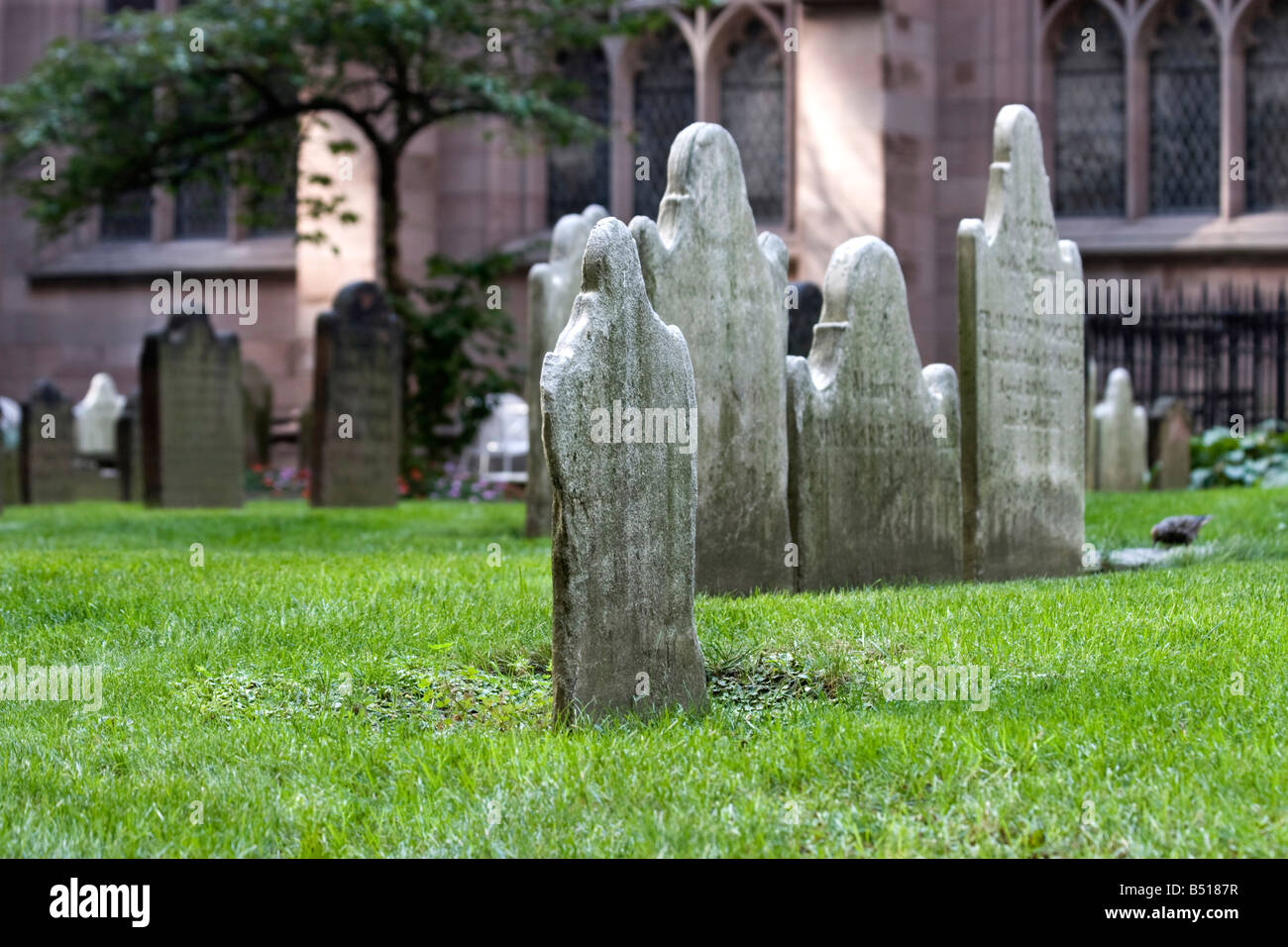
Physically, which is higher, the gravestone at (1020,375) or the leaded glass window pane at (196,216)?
the leaded glass window pane at (196,216)

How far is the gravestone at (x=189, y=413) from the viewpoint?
1423 centimetres

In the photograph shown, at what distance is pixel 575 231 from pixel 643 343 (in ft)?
23.0

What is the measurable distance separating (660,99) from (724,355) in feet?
51.1

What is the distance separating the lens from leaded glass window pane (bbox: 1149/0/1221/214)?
70.7 ft

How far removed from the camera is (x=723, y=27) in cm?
2184

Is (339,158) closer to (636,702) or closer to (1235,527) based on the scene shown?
(1235,527)

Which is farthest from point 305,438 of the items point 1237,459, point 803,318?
point 1237,459

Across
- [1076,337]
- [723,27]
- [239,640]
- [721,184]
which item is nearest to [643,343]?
[239,640]

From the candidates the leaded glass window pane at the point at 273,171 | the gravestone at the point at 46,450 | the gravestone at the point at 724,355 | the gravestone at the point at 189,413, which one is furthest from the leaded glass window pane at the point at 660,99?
the gravestone at the point at 724,355

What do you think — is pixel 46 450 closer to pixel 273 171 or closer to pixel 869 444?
pixel 273 171

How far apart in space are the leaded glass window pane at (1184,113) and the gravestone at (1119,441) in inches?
231

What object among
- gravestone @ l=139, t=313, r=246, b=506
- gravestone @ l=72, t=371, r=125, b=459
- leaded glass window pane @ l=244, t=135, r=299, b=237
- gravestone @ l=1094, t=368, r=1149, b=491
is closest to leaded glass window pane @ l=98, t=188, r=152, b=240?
gravestone @ l=72, t=371, r=125, b=459

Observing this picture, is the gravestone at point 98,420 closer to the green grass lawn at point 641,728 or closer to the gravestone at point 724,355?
the green grass lawn at point 641,728

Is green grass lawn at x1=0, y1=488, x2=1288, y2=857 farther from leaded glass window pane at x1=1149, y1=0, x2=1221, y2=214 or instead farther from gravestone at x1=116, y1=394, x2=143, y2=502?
leaded glass window pane at x1=1149, y1=0, x2=1221, y2=214
